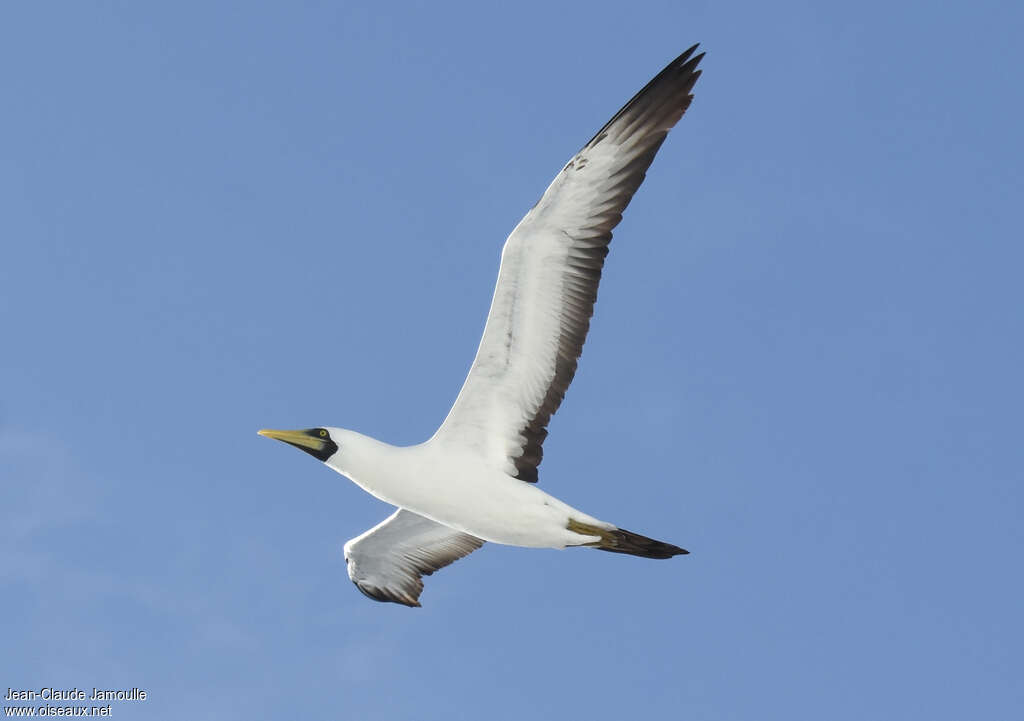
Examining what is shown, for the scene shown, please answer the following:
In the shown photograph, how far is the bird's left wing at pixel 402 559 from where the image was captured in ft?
74.9

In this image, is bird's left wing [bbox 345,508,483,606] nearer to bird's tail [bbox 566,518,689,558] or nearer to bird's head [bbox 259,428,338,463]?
bird's head [bbox 259,428,338,463]

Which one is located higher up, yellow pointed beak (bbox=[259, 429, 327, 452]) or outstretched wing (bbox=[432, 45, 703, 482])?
outstretched wing (bbox=[432, 45, 703, 482])

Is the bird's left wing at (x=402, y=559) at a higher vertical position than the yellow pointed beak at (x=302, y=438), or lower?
lower

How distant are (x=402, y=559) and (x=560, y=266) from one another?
6.18m

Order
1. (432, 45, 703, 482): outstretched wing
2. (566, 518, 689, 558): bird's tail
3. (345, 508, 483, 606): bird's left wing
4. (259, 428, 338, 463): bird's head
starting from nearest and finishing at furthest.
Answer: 1. (432, 45, 703, 482): outstretched wing
2. (566, 518, 689, 558): bird's tail
3. (259, 428, 338, 463): bird's head
4. (345, 508, 483, 606): bird's left wing

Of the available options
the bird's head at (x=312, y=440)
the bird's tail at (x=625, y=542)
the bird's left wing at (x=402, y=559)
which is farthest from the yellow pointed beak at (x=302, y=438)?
the bird's tail at (x=625, y=542)

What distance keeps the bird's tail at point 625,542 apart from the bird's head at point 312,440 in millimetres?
3400

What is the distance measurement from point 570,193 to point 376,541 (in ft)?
22.4

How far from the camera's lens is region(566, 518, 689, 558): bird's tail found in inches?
767

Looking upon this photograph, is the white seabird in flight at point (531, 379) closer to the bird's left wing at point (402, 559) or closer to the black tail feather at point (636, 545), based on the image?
the black tail feather at point (636, 545)

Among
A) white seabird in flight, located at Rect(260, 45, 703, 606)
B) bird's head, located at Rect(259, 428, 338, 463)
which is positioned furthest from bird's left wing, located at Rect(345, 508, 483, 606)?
bird's head, located at Rect(259, 428, 338, 463)

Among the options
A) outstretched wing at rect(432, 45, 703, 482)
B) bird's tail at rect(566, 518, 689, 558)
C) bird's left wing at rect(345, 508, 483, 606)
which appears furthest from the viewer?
bird's left wing at rect(345, 508, 483, 606)

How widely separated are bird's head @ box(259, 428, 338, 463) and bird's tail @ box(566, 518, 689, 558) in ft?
11.2

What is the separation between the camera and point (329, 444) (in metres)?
20.0
